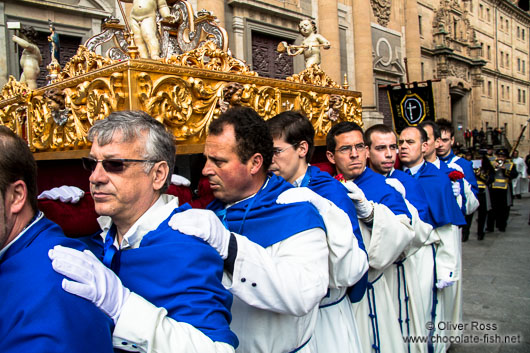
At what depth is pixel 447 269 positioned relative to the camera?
3955mm

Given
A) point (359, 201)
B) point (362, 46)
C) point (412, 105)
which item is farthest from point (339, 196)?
point (362, 46)

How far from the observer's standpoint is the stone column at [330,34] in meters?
12.5

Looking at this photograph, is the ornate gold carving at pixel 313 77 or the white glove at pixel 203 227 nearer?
the white glove at pixel 203 227

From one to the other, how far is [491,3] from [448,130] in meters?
32.6

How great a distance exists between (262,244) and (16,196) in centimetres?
89

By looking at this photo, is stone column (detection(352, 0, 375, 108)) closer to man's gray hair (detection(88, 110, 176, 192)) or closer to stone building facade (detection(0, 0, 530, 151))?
stone building facade (detection(0, 0, 530, 151))

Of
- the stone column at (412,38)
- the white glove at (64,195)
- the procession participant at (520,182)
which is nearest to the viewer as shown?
the white glove at (64,195)

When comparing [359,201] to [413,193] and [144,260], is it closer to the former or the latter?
[413,193]

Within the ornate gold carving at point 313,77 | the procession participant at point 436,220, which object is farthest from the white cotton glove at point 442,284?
the ornate gold carving at point 313,77

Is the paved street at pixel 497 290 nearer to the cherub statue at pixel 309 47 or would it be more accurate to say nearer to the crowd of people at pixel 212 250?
the crowd of people at pixel 212 250

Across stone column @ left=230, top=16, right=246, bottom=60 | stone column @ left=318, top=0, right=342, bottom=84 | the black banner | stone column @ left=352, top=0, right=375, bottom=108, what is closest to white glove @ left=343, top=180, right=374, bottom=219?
the black banner

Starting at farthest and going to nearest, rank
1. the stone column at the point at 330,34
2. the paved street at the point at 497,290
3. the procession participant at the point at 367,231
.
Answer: the stone column at the point at 330,34, the paved street at the point at 497,290, the procession participant at the point at 367,231

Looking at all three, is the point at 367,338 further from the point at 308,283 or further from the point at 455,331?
the point at 455,331

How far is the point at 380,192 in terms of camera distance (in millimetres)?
2916
